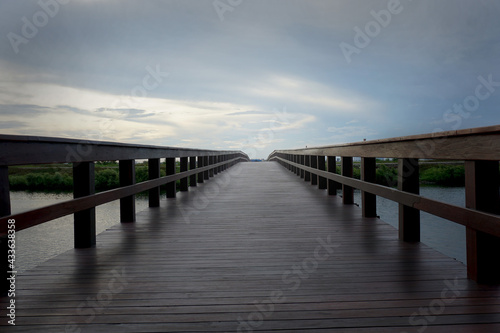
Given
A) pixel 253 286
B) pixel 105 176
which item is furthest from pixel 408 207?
pixel 105 176

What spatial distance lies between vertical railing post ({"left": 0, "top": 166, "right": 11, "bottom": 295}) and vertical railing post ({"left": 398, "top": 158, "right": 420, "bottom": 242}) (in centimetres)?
308

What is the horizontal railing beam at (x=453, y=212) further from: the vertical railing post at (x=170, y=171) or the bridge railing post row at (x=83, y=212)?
the vertical railing post at (x=170, y=171)

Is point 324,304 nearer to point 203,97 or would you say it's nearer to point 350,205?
point 350,205

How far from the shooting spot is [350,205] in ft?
16.6

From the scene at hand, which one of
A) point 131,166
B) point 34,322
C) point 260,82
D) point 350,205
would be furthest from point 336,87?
point 34,322

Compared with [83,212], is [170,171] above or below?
above

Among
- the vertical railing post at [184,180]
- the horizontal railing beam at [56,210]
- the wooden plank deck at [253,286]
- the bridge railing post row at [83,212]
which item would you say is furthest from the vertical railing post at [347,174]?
the bridge railing post row at [83,212]
